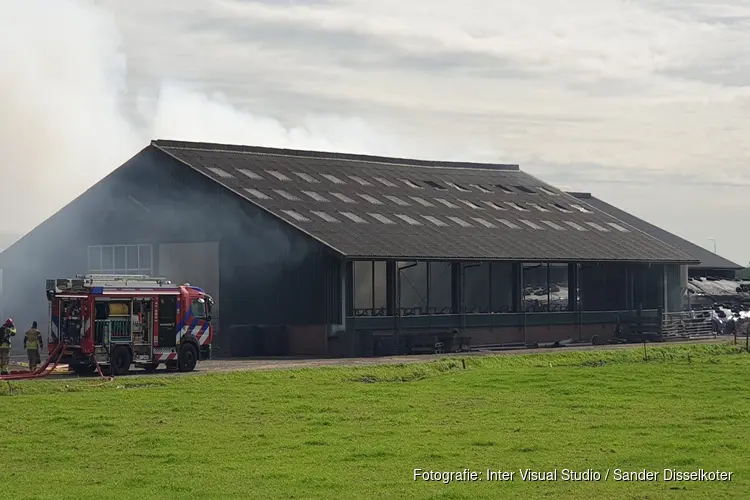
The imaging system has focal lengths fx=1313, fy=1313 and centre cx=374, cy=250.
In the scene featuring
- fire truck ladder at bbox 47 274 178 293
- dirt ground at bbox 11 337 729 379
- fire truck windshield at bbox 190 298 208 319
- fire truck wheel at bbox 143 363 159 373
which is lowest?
dirt ground at bbox 11 337 729 379

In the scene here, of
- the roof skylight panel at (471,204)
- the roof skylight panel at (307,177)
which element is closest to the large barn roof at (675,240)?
the roof skylight panel at (471,204)

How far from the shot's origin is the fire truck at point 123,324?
4347 centimetres

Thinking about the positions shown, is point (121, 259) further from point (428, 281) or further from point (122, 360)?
point (122, 360)

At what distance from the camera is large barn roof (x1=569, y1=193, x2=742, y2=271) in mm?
95000

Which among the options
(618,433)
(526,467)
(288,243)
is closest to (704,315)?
(288,243)

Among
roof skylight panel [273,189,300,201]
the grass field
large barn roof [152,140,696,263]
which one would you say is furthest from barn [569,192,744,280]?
the grass field

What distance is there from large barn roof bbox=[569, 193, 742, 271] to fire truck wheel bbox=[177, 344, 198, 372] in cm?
5241

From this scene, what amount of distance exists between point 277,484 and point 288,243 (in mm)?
36949

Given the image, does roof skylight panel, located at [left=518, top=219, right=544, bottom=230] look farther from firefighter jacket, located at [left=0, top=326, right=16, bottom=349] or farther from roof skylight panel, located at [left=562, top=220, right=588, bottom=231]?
firefighter jacket, located at [left=0, top=326, right=16, bottom=349]

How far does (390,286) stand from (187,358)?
15389mm

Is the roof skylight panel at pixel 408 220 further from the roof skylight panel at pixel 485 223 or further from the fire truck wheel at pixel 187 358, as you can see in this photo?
the fire truck wheel at pixel 187 358

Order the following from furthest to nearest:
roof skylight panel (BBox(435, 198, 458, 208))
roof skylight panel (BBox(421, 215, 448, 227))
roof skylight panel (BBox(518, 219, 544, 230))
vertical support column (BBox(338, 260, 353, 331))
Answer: roof skylight panel (BBox(435, 198, 458, 208)) < roof skylight panel (BBox(518, 219, 544, 230)) < roof skylight panel (BBox(421, 215, 448, 227)) < vertical support column (BBox(338, 260, 353, 331))

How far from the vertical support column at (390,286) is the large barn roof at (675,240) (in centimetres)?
3720

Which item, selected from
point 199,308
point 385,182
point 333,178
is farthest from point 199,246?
point 385,182
